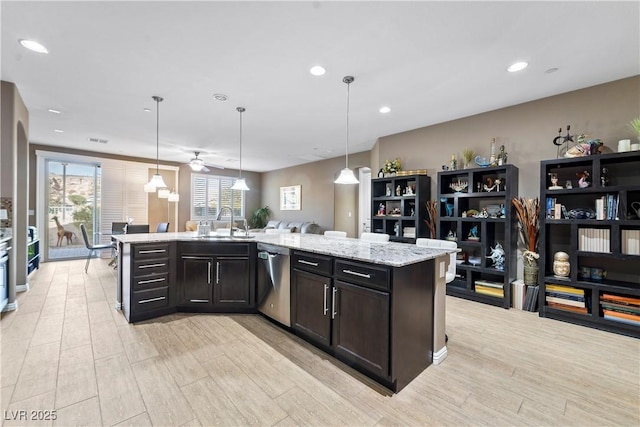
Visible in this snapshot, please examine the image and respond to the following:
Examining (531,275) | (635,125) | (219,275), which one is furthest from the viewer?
(531,275)

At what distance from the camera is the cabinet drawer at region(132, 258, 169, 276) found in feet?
10.1

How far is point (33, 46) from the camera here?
2.52m

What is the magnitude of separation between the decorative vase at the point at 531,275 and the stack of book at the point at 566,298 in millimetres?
189

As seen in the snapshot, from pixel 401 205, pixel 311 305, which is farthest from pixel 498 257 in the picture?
pixel 311 305

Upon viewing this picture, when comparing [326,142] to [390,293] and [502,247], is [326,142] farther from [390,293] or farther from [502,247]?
[390,293]

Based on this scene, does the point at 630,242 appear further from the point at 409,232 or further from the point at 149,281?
the point at 149,281

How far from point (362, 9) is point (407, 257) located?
185cm

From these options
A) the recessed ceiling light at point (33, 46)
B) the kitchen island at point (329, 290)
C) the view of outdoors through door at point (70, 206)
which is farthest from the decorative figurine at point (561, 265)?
the view of outdoors through door at point (70, 206)

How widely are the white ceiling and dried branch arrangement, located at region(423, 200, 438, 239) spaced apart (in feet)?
4.39

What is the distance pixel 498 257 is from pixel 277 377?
3.28m

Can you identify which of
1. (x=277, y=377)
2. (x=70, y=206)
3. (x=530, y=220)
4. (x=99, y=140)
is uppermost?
(x=99, y=140)

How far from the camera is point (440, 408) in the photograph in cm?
179

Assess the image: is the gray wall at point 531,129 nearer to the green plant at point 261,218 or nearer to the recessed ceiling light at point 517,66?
the recessed ceiling light at point 517,66

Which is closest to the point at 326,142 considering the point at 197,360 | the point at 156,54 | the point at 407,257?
the point at 156,54
